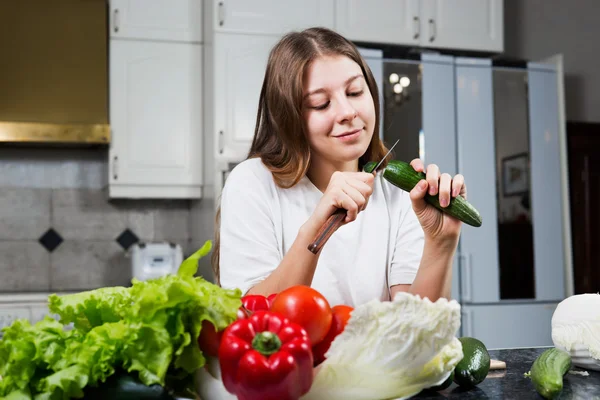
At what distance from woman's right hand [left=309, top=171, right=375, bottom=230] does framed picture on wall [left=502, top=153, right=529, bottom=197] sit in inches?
82.6

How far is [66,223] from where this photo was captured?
137 inches

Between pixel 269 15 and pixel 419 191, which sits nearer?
pixel 419 191

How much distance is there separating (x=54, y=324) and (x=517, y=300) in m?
2.61

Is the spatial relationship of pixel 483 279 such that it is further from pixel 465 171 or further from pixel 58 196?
pixel 58 196

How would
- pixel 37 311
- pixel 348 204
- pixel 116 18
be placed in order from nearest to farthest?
pixel 348 204
pixel 37 311
pixel 116 18

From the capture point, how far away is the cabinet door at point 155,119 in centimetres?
317

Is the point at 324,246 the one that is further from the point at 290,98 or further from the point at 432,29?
the point at 432,29

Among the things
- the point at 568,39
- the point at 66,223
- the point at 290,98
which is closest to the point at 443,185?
the point at 290,98

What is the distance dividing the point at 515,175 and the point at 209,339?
2.60 meters

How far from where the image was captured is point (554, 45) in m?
3.71

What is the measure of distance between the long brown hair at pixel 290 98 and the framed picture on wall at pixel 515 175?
70.9 inches

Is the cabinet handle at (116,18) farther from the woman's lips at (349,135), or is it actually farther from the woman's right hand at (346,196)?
the woman's right hand at (346,196)

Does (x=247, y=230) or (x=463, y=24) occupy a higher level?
(x=463, y=24)

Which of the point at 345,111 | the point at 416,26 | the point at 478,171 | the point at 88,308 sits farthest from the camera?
the point at 416,26
